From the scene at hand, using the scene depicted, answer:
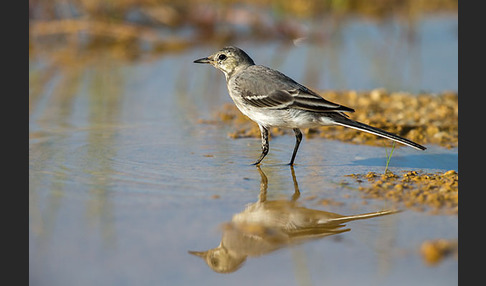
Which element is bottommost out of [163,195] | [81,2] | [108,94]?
[163,195]

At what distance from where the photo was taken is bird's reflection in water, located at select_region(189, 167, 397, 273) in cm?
404

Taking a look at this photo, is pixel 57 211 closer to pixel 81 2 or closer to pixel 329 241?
pixel 329 241

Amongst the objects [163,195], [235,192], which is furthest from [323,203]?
[163,195]

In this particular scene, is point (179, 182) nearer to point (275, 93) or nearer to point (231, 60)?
point (275, 93)

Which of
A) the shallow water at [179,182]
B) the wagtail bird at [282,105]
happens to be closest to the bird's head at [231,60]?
the wagtail bird at [282,105]

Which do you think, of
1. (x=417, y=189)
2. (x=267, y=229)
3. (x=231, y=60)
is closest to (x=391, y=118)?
(x=231, y=60)

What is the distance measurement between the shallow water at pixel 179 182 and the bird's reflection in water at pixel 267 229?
8 centimetres

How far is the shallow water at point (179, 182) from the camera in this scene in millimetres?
3805

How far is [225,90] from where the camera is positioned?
9547 millimetres

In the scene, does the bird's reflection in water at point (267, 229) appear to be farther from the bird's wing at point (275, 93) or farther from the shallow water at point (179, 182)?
the bird's wing at point (275, 93)

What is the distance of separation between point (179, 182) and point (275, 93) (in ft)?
4.78

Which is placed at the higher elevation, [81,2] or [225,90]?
[81,2]

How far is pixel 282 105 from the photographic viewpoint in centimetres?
621

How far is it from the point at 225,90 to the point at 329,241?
18.1 feet
